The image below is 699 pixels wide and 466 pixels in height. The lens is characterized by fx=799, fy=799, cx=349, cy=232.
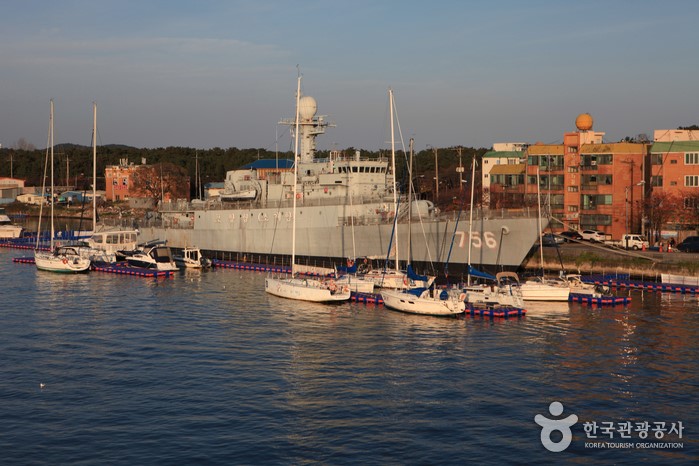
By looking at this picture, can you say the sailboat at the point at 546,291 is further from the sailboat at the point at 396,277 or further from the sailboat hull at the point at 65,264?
the sailboat hull at the point at 65,264

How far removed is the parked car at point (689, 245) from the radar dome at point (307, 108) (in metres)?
36.8

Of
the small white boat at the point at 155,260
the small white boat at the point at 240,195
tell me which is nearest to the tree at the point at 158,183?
the small white boat at the point at 240,195

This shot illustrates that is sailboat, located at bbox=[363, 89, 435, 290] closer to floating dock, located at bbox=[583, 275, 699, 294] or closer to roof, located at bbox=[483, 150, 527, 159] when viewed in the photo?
floating dock, located at bbox=[583, 275, 699, 294]

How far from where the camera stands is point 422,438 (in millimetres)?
27078

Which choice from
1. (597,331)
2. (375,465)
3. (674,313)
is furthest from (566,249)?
(375,465)

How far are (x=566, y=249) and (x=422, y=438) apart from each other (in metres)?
43.8

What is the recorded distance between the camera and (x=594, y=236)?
77.7 meters

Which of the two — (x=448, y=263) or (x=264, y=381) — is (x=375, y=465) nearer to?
(x=264, y=381)

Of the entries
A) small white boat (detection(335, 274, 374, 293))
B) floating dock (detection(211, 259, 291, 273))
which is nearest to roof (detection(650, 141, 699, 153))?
floating dock (detection(211, 259, 291, 273))

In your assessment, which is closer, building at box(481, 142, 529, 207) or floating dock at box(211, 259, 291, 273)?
floating dock at box(211, 259, 291, 273)

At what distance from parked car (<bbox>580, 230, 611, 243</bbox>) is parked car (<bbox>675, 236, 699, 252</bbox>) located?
7.35 meters

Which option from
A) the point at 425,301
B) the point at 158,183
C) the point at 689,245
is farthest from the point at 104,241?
the point at 158,183

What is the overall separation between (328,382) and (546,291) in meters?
23.5

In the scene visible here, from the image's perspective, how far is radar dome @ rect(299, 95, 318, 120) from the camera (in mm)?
80375
